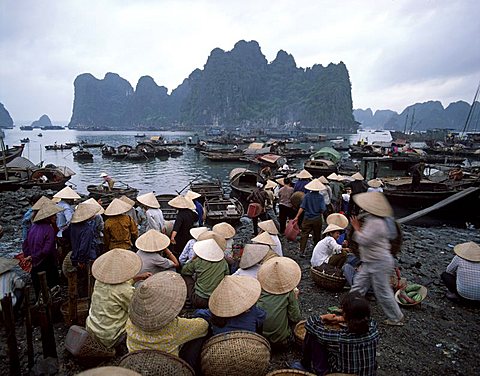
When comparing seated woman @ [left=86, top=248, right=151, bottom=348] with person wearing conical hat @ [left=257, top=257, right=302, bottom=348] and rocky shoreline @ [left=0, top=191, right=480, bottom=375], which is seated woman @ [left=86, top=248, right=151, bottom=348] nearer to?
rocky shoreline @ [left=0, top=191, right=480, bottom=375]

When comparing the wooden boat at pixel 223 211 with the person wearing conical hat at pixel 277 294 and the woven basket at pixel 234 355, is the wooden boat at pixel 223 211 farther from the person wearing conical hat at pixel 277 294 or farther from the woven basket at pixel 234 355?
the woven basket at pixel 234 355

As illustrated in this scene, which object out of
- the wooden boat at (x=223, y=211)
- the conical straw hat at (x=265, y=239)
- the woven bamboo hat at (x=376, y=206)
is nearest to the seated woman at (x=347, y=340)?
the woven bamboo hat at (x=376, y=206)

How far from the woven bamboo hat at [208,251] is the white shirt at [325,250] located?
1.93 metres

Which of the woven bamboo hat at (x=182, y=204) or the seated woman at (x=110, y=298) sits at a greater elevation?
the woven bamboo hat at (x=182, y=204)

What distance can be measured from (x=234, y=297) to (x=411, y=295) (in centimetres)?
336

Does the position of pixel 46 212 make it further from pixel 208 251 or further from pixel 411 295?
pixel 411 295

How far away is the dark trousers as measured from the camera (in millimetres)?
8041

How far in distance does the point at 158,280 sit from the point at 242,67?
Result: 521 feet

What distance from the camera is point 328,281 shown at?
499cm

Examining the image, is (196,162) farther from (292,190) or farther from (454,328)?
(454,328)

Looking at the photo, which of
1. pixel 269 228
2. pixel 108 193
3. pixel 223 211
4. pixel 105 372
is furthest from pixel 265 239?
pixel 108 193

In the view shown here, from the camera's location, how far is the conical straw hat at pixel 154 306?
265cm

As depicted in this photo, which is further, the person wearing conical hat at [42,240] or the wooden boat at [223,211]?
the wooden boat at [223,211]

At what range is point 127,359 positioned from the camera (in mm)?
2502
